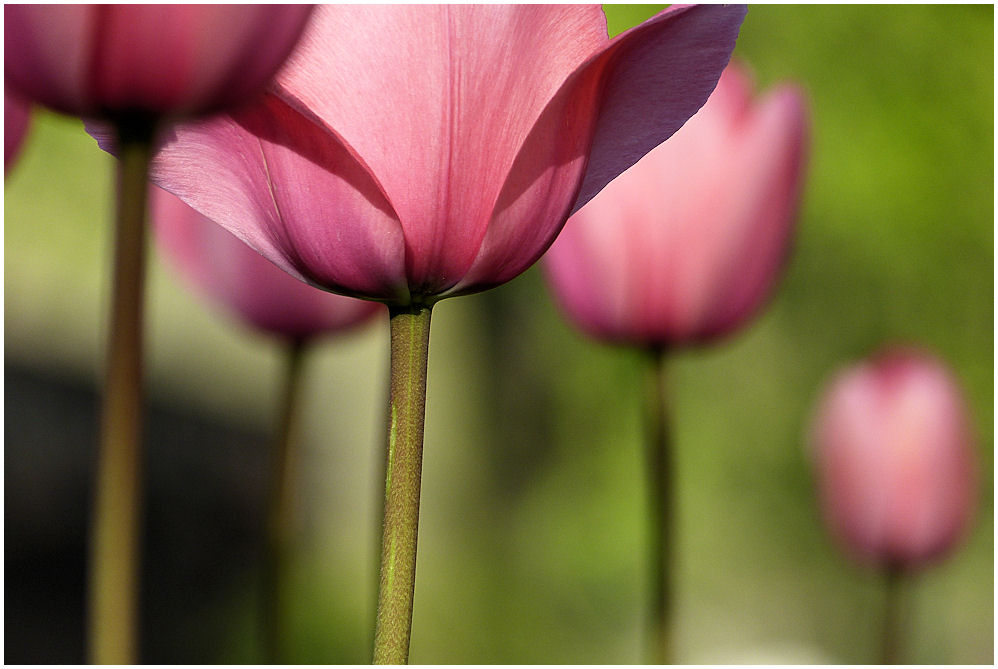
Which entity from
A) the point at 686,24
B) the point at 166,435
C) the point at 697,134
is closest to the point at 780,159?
the point at 697,134

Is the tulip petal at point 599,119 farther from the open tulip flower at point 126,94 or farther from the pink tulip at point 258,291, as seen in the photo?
the pink tulip at point 258,291

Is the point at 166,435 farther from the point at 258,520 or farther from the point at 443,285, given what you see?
the point at 443,285

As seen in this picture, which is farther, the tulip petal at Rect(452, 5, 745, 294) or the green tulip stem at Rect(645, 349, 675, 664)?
the green tulip stem at Rect(645, 349, 675, 664)

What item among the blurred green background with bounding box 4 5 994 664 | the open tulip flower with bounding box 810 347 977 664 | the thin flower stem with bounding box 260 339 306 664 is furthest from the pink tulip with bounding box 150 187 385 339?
the blurred green background with bounding box 4 5 994 664

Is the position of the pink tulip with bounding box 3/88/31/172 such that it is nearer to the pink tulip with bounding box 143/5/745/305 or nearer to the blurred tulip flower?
the pink tulip with bounding box 143/5/745/305

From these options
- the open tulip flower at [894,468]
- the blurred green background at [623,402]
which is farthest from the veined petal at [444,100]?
the blurred green background at [623,402]

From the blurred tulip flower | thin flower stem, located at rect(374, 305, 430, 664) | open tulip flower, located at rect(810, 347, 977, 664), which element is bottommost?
thin flower stem, located at rect(374, 305, 430, 664)

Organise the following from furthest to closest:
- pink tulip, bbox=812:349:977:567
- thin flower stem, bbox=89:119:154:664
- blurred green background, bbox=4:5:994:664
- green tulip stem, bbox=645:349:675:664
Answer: blurred green background, bbox=4:5:994:664, pink tulip, bbox=812:349:977:567, green tulip stem, bbox=645:349:675:664, thin flower stem, bbox=89:119:154:664
